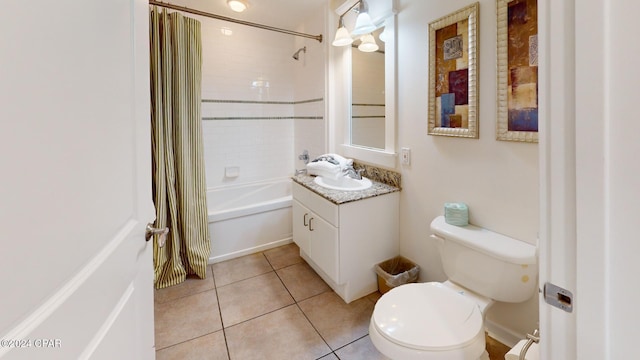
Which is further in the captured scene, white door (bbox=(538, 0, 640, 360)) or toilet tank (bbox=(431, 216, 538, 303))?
toilet tank (bbox=(431, 216, 538, 303))

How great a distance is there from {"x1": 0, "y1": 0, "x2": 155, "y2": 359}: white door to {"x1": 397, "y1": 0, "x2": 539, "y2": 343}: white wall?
1.53 meters

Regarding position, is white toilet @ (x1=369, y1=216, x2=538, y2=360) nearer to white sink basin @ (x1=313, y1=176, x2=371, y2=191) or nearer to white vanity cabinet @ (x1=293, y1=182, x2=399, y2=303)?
white vanity cabinet @ (x1=293, y1=182, x2=399, y2=303)

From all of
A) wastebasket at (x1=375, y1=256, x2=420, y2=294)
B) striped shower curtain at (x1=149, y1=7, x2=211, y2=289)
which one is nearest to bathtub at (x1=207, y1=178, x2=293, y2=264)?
striped shower curtain at (x1=149, y1=7, x2=211, y2=289)

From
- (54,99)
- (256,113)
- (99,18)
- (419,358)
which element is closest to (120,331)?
(54,99)

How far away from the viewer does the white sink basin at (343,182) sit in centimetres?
220

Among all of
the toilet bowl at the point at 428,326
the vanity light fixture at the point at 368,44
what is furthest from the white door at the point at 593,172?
the vanity light fixture at the point at 368,44

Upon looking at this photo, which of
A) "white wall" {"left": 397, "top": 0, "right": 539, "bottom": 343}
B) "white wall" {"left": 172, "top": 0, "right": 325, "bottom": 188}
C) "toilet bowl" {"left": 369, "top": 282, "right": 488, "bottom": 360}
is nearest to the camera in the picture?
"toilet bowl" {"left": 369, "top": 282, "right": 488, "bottom": 360}

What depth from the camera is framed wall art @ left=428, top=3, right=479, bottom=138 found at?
4.89 ft

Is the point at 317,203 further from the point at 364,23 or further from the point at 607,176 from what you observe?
the point at 607,176

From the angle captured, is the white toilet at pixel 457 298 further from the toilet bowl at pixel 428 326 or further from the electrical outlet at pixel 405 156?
the electrical outlet at pixel 405 156

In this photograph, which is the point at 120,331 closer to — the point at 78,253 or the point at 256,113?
the point at 78,253

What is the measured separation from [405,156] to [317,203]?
0.70 meters

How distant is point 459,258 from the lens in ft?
4.82

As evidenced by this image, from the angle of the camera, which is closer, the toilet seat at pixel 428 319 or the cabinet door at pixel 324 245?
the toilet seat at pixel 428 319
